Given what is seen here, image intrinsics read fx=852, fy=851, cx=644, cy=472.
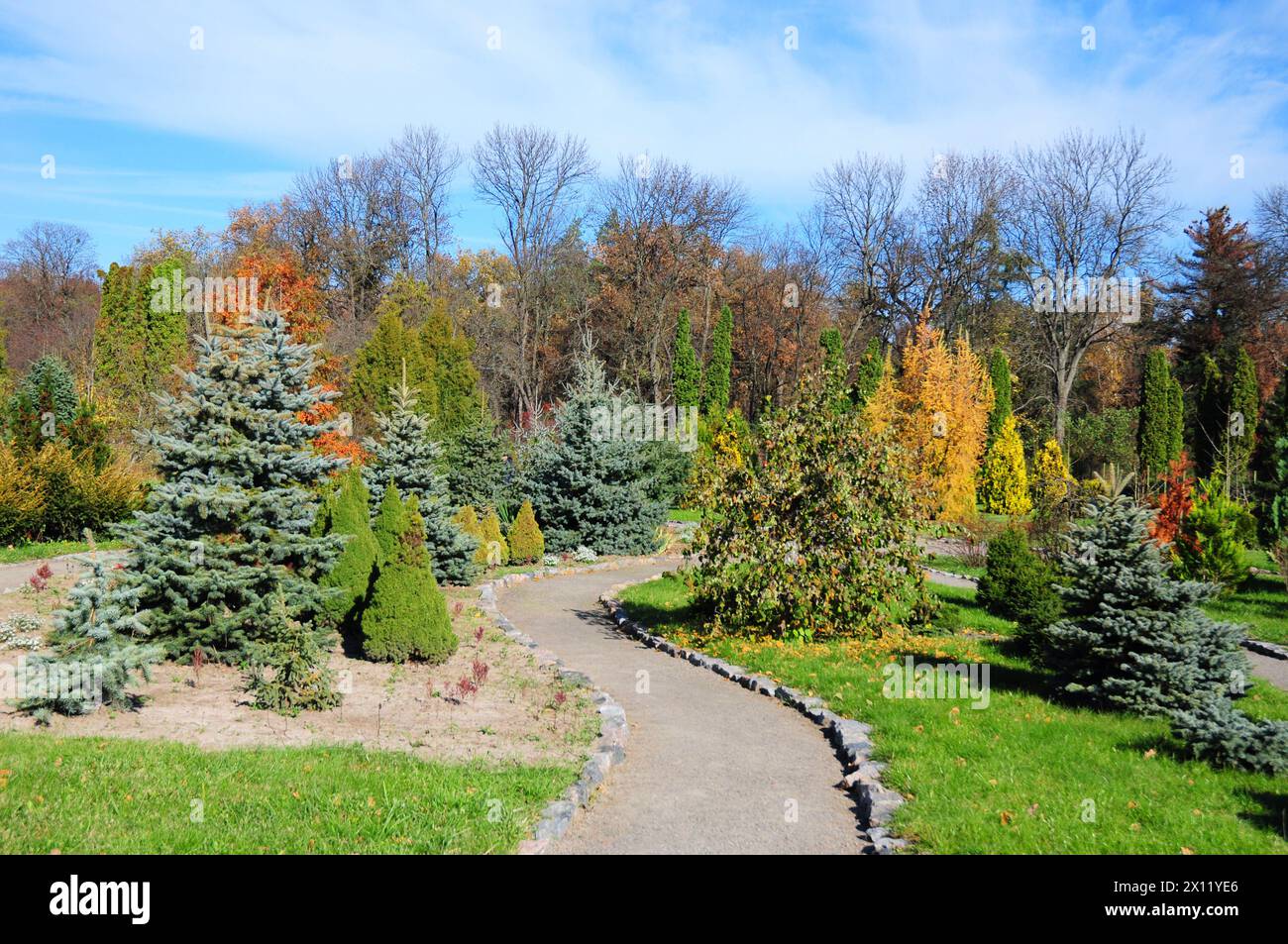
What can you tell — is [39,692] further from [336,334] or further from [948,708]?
[336,334]

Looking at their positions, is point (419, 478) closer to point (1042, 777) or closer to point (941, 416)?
point (1042, 777)

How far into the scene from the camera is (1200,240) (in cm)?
4150

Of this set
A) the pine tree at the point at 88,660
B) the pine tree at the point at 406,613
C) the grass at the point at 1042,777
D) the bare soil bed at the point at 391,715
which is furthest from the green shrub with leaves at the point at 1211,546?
the pine tree at the point at 88,660

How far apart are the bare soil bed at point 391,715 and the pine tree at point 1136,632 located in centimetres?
503

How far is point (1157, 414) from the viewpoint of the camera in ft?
114

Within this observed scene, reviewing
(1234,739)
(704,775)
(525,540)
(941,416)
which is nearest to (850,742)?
(704,775)

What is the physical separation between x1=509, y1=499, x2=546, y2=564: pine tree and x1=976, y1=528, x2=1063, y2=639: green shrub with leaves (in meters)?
9.92

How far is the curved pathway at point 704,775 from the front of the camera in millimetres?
5840

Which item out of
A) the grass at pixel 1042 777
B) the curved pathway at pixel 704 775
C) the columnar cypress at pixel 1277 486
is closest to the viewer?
the grass at pixel 1042 777

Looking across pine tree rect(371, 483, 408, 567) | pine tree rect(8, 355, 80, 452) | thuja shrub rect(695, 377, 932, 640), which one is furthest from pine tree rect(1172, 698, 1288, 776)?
pine tree rect(8, 355, 80, 452)

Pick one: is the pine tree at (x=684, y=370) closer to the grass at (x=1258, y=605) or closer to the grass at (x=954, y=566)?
the grass at (x=954, y=566)

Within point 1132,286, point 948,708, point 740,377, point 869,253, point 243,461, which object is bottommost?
point 948,708
